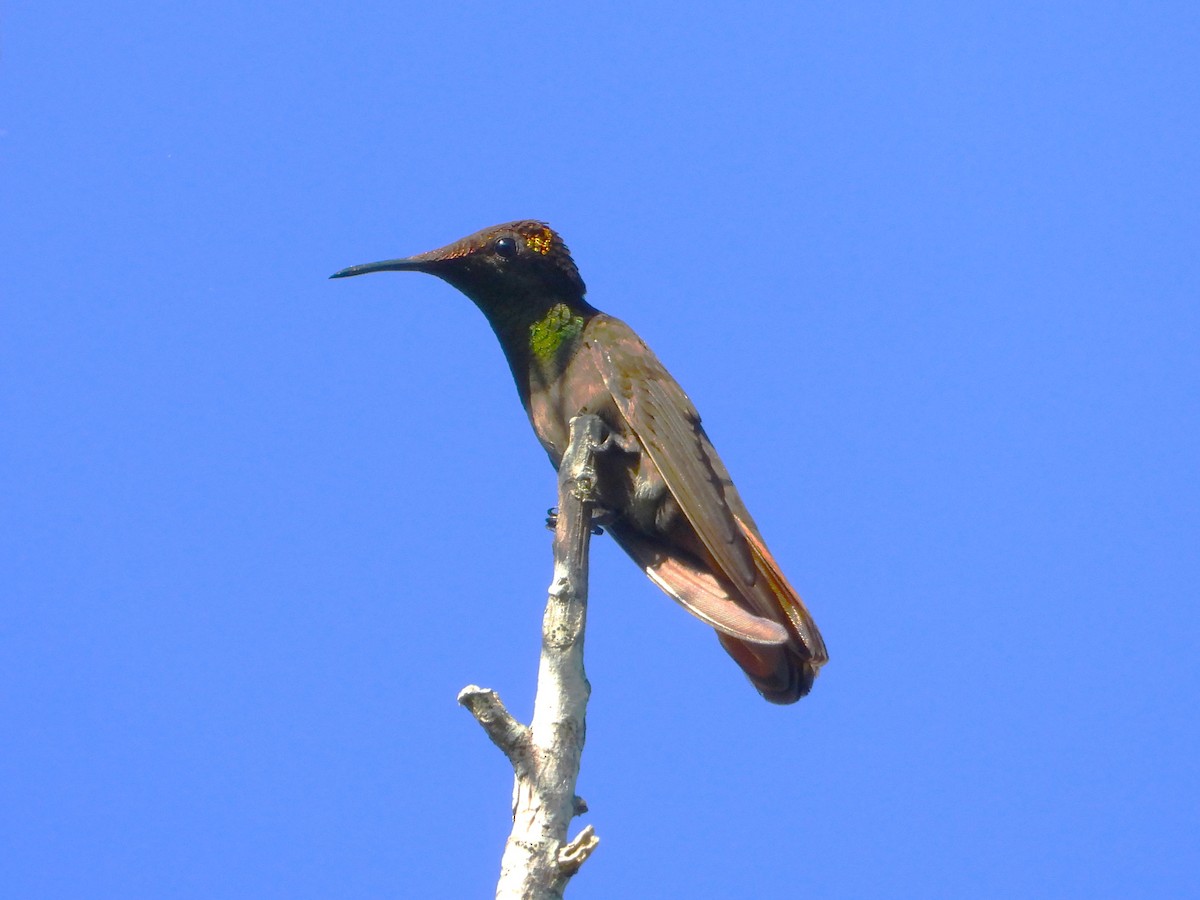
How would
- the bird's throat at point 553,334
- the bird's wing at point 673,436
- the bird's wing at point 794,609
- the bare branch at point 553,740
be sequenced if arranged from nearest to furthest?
1. the bare branch at point 553,740
2. the bird's wing at point 794,609
3. the bird's wing at point 673,436
4. the bird's throat at point 553,334

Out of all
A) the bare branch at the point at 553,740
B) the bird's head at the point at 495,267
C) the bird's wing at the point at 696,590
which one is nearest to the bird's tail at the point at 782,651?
the bird's wing at the point at 696,590

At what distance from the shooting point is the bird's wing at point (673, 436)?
4824mm

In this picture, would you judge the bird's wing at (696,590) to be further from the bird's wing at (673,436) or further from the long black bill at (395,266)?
the long black bill at (395,266)

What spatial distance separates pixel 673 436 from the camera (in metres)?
5.10

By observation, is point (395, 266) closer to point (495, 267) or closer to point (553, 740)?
point (495, 267)

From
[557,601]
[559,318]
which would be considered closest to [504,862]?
[557,601]

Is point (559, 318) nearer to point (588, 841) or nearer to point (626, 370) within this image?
point (626, 370)

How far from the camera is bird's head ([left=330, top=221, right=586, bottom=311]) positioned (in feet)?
18.1

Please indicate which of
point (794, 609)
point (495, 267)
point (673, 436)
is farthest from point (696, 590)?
point (495, 267)

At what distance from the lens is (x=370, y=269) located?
220 inches

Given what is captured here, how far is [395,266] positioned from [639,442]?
1.39 meters

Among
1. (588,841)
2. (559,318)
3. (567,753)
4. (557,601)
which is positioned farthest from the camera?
(559,318)

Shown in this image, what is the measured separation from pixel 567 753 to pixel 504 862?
36 cm

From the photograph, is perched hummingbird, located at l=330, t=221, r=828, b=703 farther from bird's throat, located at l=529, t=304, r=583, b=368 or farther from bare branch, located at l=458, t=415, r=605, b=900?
bare branch, located at l=458, t=415, r=605, b=900
